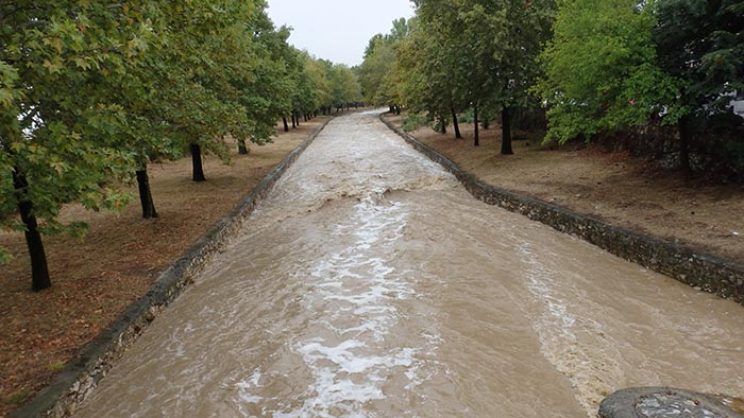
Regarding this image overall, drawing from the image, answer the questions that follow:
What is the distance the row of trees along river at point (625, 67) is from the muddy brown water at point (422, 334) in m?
4.16

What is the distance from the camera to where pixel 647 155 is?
16719 mm

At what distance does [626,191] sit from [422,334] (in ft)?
29.8

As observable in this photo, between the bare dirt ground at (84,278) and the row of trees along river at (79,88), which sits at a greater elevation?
the row of trees along river at (79,88)

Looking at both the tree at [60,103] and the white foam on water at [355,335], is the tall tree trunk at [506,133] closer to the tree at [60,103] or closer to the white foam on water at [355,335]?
the white foam on water at [355,335]

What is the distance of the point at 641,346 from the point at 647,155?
12.2 meters

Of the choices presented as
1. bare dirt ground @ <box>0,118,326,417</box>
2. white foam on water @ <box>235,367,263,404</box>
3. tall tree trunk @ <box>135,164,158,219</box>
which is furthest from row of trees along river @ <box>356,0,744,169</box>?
tall tree trunk @ <box>135,164,158,219</box>

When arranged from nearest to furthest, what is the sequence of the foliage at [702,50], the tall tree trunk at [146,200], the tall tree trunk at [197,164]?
the foliage at [702,50], the tall tree trunk at [146,200], the tall tree trunk at [197,164]

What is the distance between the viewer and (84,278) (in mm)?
8922

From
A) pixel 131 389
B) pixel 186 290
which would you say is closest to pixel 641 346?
pixel 131 389

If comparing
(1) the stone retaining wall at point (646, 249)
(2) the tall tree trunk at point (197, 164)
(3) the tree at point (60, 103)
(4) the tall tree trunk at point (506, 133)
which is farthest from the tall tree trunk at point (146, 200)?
(4) the tall tree trunk at point (506, 133)

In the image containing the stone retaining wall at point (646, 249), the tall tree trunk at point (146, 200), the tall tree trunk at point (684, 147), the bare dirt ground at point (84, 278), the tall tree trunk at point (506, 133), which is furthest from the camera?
the tall tree trunk at point (506, 133)

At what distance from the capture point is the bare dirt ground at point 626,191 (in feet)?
30.9

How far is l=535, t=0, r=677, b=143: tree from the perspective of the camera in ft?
37.5

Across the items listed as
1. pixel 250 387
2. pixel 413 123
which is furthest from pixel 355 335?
pixel 413 123
